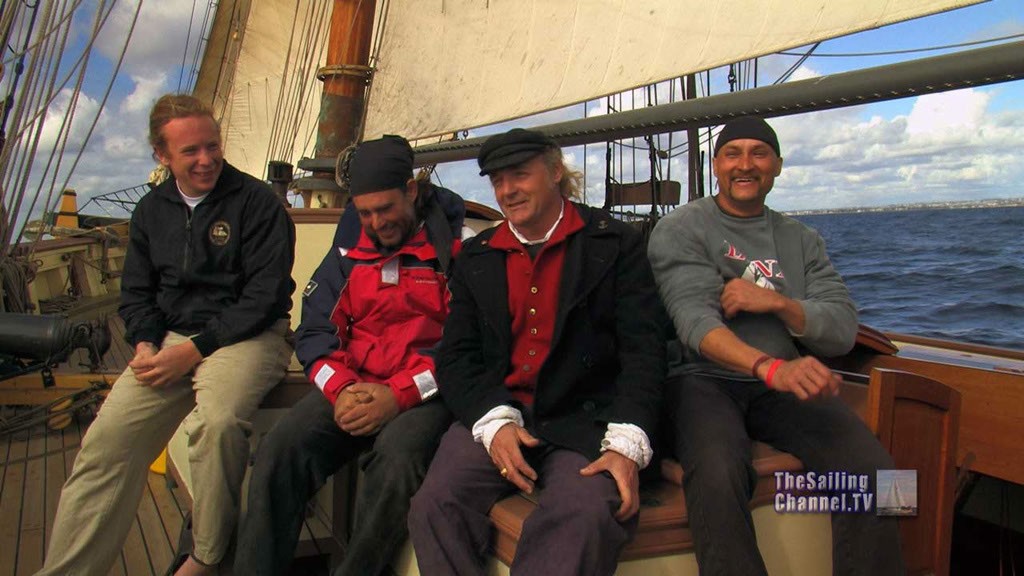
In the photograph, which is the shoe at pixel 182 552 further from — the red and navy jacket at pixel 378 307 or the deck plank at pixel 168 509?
the red and navy jacket at pixel 378 307

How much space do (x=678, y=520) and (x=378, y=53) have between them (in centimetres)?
477

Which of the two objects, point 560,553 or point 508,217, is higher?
point 508,217

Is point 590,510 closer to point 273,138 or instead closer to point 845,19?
point 845,19

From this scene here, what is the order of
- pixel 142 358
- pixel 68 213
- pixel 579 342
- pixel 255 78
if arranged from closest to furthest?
pixel 579 342
pixel 142 358
pixel 255 78
pixel 68 213

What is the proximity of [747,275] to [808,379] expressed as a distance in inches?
20.7

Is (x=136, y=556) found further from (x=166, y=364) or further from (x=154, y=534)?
(x=166, y=364)

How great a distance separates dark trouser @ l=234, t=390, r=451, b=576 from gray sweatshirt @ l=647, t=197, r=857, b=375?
74 cm

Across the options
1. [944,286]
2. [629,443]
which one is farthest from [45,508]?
[944,286]

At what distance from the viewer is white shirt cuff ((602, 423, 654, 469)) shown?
1.89 m

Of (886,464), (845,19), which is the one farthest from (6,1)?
(886,464)

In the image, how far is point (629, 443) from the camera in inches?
74.8

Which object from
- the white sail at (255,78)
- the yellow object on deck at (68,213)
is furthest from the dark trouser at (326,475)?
the yellow object on deck at (68,213)

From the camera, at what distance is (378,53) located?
589cm

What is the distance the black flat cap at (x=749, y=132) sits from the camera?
2322 mm
